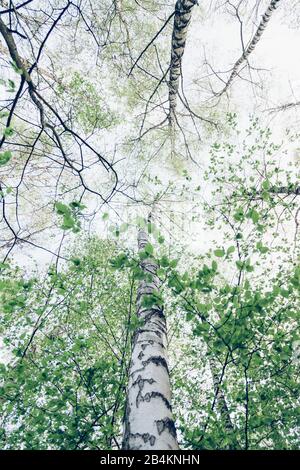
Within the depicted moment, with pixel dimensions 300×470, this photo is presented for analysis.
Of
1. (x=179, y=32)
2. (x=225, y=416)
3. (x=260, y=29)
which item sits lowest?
(x=225, y=416)

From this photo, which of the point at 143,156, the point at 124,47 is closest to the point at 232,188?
the point at 143,156

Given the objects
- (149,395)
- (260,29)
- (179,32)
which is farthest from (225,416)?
(260,29)

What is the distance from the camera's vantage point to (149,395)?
1.91 meters

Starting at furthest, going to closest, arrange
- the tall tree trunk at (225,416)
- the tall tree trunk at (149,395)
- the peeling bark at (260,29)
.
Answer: the peeling bark at (260,29) → the tall tree trunk at (225,416) → the tall tree trunk at (149,395)

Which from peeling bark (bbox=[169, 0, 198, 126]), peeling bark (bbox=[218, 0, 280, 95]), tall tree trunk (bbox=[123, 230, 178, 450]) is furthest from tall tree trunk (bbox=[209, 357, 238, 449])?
peeling bark (bbox=[218, 0, 280, 95])

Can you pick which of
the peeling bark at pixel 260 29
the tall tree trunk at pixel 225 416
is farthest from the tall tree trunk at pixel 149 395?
the peeling bark at pixel 260 29

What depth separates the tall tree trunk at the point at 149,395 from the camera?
165 cm

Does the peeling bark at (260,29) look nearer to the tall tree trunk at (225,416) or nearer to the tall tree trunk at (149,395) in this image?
the tall tree trunk at (149,395)

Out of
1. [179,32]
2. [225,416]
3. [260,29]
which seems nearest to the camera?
[225,416]

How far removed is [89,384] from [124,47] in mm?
6801

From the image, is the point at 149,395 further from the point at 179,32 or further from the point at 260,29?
the point at 260,29

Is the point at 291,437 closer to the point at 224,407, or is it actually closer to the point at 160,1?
the point at 224,407

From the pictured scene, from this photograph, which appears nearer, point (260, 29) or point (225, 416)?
point (225, 416)

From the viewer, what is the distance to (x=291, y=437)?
3197mm
